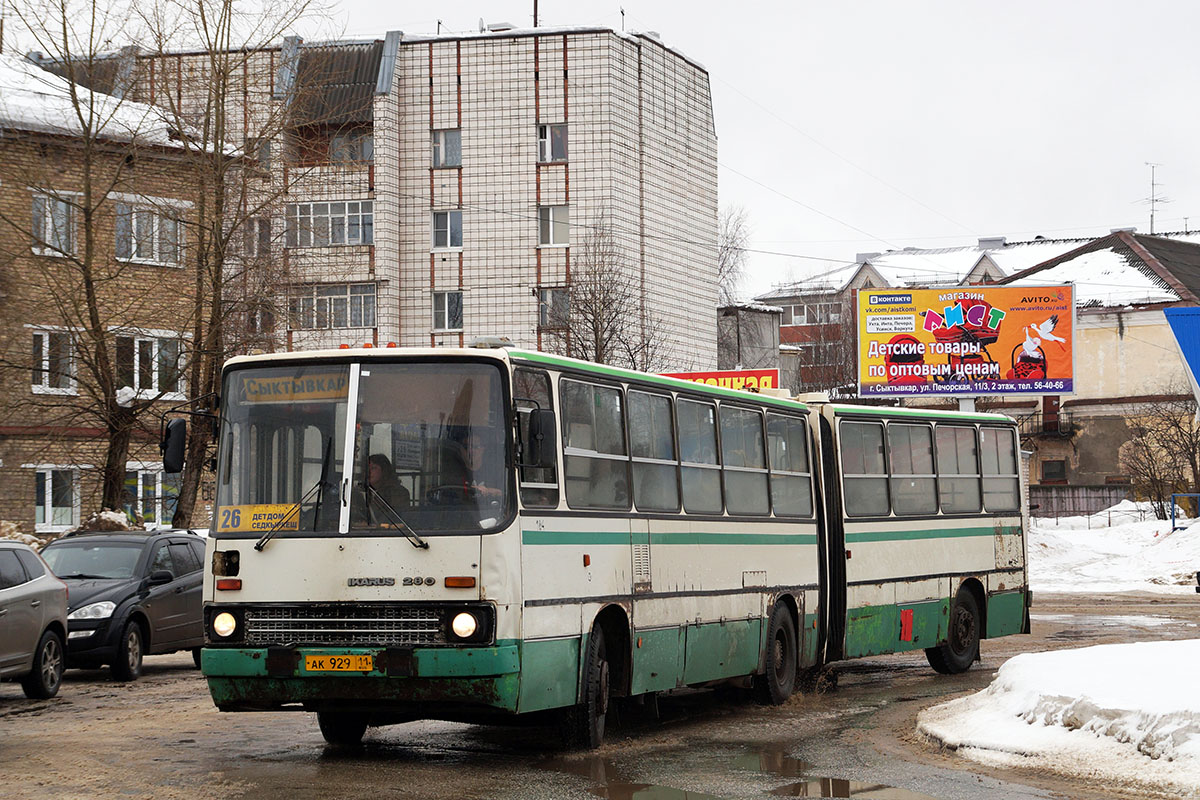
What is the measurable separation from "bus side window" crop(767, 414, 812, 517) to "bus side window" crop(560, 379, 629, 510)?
11.4 feet

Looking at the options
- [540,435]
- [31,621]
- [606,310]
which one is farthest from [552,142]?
[540,435]

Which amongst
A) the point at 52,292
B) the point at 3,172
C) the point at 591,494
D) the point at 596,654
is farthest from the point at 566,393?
the point at 3,172

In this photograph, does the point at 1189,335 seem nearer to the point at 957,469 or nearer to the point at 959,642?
the point at 957,469

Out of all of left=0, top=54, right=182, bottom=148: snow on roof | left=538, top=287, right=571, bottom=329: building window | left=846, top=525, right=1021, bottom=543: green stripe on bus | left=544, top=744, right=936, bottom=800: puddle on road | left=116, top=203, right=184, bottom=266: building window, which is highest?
left=0, top=54, right=182, bottom=148: snow on roof

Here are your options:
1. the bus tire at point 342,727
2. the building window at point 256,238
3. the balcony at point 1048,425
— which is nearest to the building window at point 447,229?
the building window at point 256,238

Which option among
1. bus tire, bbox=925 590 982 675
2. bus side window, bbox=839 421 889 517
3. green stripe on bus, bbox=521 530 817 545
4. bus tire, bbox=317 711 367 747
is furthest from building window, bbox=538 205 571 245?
bus tire, bbox=317 711 367 747

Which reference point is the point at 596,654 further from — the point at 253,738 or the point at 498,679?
the point at 253,738

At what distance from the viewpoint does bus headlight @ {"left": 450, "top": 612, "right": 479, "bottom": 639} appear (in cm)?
1066

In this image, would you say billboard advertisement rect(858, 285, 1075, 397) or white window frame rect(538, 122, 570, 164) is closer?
billboard advertisement rect(858, 285, 1075, 397)

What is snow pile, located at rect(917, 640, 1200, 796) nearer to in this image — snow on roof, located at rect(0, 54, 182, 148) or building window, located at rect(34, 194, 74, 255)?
building window, located at rect(34, 194, 74, 255)

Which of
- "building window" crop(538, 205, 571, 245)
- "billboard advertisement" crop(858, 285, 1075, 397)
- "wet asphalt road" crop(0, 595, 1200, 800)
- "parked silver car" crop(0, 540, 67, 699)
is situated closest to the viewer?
"wet asphalt road" crop(0, 595, 1200, 800)

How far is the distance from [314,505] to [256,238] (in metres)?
22.8

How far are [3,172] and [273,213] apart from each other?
5.15m

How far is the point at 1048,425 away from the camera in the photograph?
260 ft
